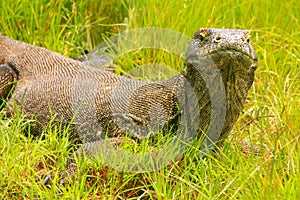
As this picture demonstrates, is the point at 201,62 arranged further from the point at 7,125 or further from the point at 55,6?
the point at 55,6

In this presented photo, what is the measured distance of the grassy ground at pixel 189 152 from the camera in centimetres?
434

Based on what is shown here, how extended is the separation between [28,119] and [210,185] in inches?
73.6

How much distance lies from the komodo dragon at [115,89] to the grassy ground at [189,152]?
0.75 ft

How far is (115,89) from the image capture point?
5.58 meters

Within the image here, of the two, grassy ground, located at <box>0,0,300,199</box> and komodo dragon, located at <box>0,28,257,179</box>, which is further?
komodo dragon, located at <box>0,28,257,179</box>

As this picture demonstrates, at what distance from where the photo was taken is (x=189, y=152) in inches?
184

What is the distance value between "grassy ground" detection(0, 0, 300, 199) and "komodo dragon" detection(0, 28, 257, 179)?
228 millimetres

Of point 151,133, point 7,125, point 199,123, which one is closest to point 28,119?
point 7,125

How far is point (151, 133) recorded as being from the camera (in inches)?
197

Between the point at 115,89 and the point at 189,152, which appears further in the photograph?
the point at 115,89

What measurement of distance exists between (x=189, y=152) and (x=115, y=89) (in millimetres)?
1124

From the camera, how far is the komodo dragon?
4555mm

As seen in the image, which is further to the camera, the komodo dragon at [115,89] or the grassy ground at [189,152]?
the komodo dragon at [115,89]

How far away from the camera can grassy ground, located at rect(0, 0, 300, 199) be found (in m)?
4.34
